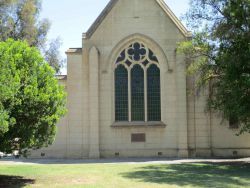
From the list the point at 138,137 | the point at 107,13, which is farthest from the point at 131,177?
the point at 107,13

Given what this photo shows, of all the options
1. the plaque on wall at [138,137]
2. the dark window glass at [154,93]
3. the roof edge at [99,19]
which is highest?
the roof edge at [99,19]

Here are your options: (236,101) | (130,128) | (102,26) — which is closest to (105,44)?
(102,26)

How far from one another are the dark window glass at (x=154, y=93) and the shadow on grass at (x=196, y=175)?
756 cm

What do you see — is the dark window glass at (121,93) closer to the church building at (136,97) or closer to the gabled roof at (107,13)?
the church building at (136,97)

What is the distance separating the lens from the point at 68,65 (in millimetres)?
32344

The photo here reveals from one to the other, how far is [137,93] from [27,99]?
16.3m

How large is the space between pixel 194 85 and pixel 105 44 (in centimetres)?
701

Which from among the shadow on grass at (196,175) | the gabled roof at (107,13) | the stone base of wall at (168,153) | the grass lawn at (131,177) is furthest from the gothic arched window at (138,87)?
the grass lawn at (131,177)

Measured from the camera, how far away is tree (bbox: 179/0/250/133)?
72.2ft

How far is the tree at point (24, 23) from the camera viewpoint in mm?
41250

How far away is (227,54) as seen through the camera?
22422 millimetres

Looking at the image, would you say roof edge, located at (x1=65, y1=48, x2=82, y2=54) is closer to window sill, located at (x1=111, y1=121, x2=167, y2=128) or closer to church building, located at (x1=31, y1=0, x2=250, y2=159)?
church building, located at (x1=31, y1=0, x2=250, y2=159)

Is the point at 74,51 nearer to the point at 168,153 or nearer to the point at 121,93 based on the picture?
the point at 121,93

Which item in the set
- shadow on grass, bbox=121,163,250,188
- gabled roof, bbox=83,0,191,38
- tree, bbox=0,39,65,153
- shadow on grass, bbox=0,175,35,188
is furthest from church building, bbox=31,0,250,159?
tree, bbox=0,39,65,153
